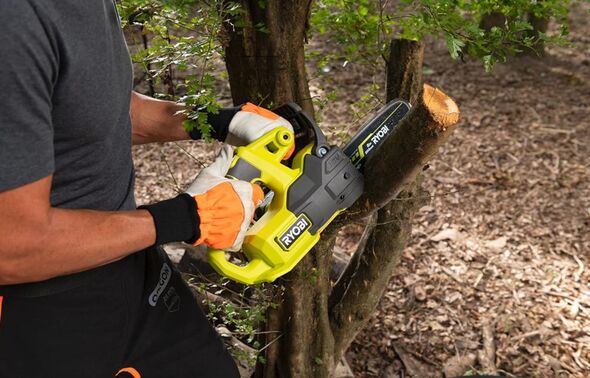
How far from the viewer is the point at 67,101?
1.52 m

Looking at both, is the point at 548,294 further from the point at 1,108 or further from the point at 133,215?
the point at 1,108

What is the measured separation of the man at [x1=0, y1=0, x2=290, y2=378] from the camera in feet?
4.51

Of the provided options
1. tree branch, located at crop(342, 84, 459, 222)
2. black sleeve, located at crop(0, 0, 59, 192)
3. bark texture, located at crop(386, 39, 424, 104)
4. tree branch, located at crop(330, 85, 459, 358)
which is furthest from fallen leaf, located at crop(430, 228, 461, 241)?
black sleeve, located at crop(0, 0, 59, 192)

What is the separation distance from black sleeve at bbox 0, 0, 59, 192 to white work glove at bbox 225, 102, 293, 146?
0.73m

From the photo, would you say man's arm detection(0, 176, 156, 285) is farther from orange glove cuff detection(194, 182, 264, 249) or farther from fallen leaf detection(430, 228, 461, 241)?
fallen leaf detection(430, 228, 461, 241)

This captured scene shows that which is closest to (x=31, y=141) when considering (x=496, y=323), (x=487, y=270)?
(x=496, y=323)

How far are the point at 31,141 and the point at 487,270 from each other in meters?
3.07

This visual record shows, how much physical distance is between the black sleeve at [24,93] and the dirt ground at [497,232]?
1194 millimetres

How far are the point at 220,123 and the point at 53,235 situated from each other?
771mm

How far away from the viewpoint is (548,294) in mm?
3609

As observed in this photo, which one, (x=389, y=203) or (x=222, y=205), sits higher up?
(x=222, y=205)

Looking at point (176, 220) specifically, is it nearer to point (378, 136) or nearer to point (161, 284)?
point (161, 284)

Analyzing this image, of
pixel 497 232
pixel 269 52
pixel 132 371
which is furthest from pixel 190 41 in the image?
pixel 497 232

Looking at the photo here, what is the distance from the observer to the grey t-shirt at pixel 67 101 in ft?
4.34
